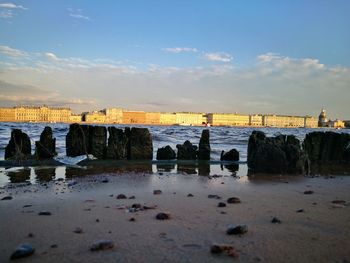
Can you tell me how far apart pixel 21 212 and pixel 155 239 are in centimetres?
259

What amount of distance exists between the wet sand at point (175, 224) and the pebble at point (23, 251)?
0.06 m

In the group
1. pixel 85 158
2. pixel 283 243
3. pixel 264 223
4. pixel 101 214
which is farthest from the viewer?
pixel 85 158

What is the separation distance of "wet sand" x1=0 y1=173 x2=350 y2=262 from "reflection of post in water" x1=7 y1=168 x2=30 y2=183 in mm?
1566

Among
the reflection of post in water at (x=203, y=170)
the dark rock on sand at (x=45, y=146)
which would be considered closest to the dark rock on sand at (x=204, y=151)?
the reflection of post in water at (x=203, y=170)

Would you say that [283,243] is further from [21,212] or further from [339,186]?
[339,186]

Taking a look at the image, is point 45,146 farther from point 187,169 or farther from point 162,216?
point 162,216

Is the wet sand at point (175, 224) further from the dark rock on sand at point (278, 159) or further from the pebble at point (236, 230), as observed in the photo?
the dark rock on sand at point (278, 159)

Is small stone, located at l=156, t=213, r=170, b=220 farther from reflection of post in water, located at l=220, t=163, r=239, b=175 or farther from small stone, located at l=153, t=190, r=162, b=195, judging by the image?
reflection of post in water, located at l=220, t=163, r=239, b=175

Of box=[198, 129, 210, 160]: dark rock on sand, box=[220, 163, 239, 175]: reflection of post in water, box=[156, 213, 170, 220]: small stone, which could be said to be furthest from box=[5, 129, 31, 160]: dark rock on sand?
box=[156, 213, 170, 220]: small stone

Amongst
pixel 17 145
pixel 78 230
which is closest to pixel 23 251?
pixel 78 230

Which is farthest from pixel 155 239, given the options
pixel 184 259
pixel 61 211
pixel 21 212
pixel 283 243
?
pixel 21 212

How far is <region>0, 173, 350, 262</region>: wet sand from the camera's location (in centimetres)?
368

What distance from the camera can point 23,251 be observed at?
359cm

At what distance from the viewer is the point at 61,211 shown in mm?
5770
